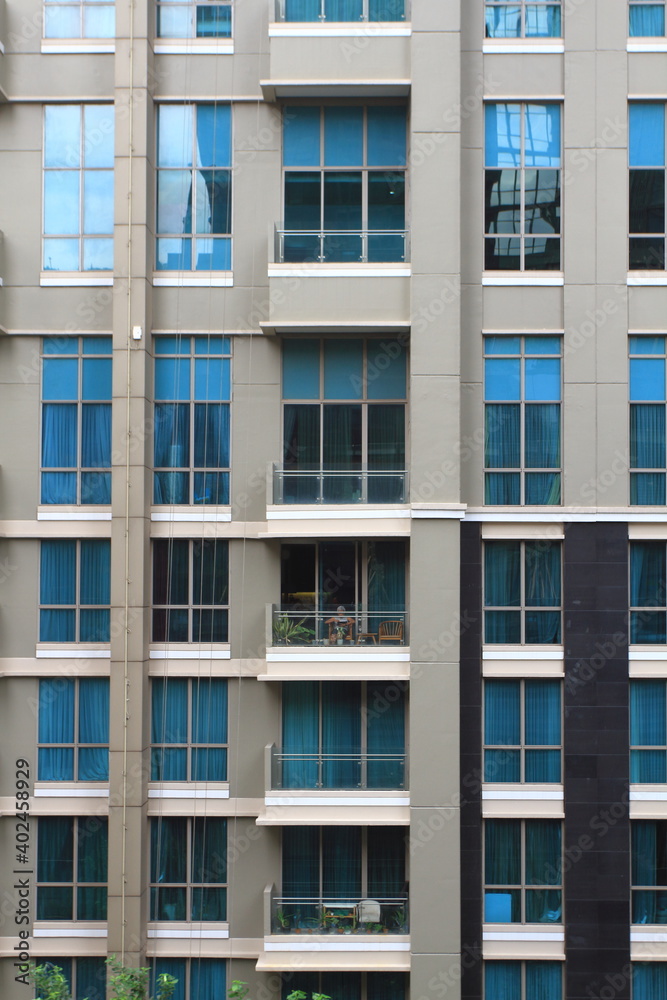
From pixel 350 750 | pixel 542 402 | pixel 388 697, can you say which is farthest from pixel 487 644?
pixel 542 402

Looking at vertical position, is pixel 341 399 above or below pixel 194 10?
below

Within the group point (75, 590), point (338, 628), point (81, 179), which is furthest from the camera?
point (81, 179)

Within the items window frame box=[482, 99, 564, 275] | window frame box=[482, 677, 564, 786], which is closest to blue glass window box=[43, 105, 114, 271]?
window frame box=[482, 99, 564, 275]

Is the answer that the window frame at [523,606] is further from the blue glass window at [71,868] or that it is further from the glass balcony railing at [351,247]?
the blue glass window at [71,868]

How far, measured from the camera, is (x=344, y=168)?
46.8ft

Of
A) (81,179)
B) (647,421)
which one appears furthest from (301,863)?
(81,179)

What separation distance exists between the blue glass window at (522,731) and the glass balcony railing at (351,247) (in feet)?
22.0

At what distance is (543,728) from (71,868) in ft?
24.7

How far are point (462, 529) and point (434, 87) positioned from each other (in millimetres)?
6554

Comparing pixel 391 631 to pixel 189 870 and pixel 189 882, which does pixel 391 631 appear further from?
pixel 189 882

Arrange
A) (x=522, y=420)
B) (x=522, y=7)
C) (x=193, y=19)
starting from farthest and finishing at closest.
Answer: (x=193, y=19) → (x=522, y=7) → (x=522, y=420)

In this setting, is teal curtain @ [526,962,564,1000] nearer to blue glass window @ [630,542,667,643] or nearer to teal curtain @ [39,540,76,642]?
blue glass window @ [630,542,667,643]

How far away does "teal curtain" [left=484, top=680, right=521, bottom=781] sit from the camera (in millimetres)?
13812

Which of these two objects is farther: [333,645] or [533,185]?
[533,185]
